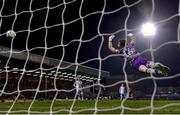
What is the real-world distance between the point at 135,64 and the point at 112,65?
29.7m

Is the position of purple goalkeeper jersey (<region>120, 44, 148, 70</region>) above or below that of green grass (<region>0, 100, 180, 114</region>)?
above

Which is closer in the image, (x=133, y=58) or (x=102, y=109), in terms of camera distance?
(x=133, y=58)

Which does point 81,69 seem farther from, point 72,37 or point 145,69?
point 145,69

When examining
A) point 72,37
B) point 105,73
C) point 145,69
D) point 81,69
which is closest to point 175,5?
point 81,69

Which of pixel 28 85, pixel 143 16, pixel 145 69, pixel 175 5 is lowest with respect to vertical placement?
pixel 145 69

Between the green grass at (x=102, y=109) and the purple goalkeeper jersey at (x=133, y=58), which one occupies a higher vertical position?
the purple goalkeeper jersey at (x=133, y=58)

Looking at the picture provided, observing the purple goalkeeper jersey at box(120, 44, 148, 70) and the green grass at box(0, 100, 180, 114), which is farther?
the green grass at box(0, 100, 180, 114)

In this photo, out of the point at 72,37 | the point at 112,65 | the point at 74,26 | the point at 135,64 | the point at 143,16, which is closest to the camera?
the point at 135,64

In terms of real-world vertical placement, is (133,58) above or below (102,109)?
above

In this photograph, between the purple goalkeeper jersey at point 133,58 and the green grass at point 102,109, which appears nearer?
the purple goalkeeper jersey at point 133,58

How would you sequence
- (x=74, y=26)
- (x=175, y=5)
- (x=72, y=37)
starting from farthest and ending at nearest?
(x=175, y=5)
(x=74, y=26)
(x=72, y=37)

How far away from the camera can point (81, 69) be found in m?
29.9

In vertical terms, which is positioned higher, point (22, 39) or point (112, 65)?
point (112, 65)

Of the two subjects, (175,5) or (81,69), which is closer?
(175,5)
